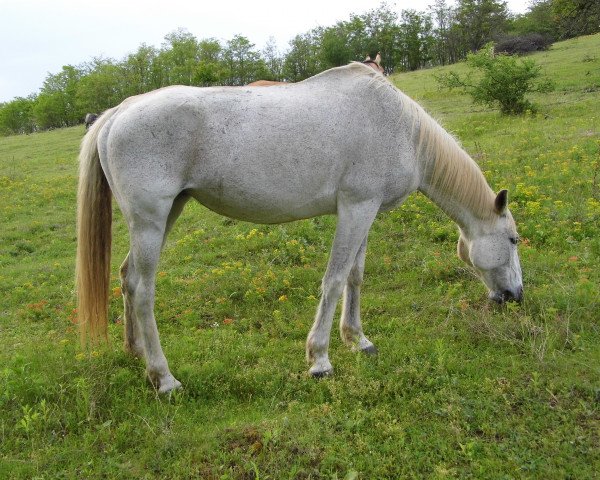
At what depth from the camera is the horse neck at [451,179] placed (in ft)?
14.7

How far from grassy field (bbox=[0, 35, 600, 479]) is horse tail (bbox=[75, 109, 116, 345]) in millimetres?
377

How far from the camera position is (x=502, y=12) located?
54.6m

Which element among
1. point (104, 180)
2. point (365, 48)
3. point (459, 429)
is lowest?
point (459, 429)

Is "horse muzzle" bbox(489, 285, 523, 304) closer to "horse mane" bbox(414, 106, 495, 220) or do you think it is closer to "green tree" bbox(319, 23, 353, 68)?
"horse mane" bbox(414, 106, 495, 220)

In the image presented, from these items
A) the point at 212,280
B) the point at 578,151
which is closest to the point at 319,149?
the point at 212,280

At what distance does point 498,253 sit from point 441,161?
1.12m

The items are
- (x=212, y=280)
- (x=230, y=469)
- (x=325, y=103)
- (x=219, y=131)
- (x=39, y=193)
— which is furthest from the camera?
(x=39, y=193)

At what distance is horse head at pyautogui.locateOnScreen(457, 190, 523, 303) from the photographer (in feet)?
15.8

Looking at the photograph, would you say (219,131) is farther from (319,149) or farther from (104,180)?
(104,180)

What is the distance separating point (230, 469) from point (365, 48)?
204 feet

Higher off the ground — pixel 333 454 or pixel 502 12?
pixel 502 12

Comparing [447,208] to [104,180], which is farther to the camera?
[447,208]

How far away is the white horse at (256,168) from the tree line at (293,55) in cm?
4790

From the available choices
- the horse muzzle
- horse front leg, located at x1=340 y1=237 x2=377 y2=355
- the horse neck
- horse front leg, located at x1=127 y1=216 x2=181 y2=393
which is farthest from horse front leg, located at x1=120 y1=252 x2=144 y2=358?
the horse muzzle
